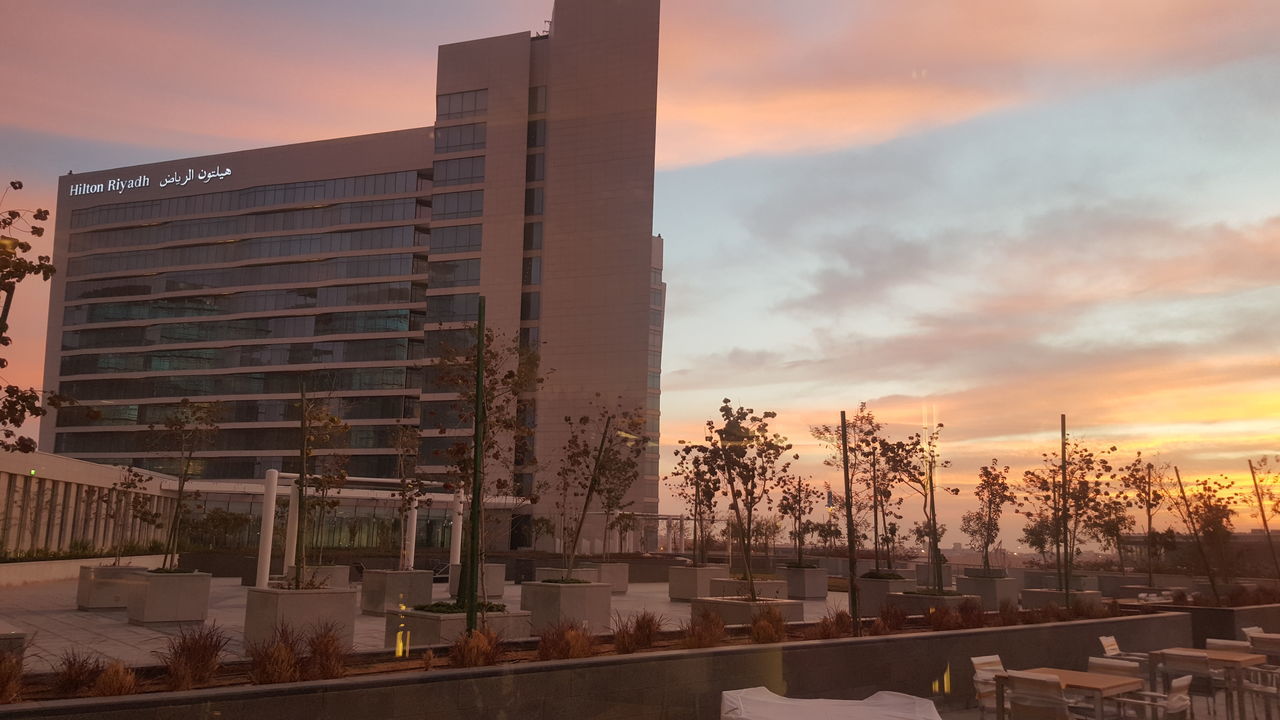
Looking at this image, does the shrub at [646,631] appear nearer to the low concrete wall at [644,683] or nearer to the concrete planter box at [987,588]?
the low concrete wall at [644,683]

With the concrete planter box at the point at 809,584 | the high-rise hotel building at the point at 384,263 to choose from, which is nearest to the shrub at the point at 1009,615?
the concrete planter box at the point at 809,584

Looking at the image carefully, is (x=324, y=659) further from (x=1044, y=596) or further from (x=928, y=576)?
(x=928, y=576)

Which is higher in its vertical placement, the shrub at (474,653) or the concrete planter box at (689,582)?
the shrub at (474,653)

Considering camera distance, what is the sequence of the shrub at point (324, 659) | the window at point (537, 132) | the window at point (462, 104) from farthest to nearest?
1. the window at point (462, 104)
2. the window at point (537, 132)
3. the shrub at point (324, 659)

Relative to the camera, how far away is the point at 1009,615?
52.7ft

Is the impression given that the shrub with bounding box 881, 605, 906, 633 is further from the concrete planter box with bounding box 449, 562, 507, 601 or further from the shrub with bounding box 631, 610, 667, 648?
the concrete planter box with bounding box 449, 562, 507, 601

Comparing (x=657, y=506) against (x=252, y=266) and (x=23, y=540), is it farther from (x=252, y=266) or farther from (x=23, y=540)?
(x=23, y=540)

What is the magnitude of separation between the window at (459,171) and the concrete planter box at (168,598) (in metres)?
56.2

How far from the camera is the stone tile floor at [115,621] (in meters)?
13.9

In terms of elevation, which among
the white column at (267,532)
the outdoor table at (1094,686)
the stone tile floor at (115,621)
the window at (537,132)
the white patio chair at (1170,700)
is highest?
the window at (537,132)

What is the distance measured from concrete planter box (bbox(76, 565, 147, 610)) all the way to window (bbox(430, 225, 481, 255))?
2022 inches

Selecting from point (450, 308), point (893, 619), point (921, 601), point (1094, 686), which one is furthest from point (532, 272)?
point (1094, 686)

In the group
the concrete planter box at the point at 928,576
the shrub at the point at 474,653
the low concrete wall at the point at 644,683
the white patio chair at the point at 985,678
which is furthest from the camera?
the concrete planter box at the point at 928,576

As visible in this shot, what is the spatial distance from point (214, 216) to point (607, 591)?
82.7 m
